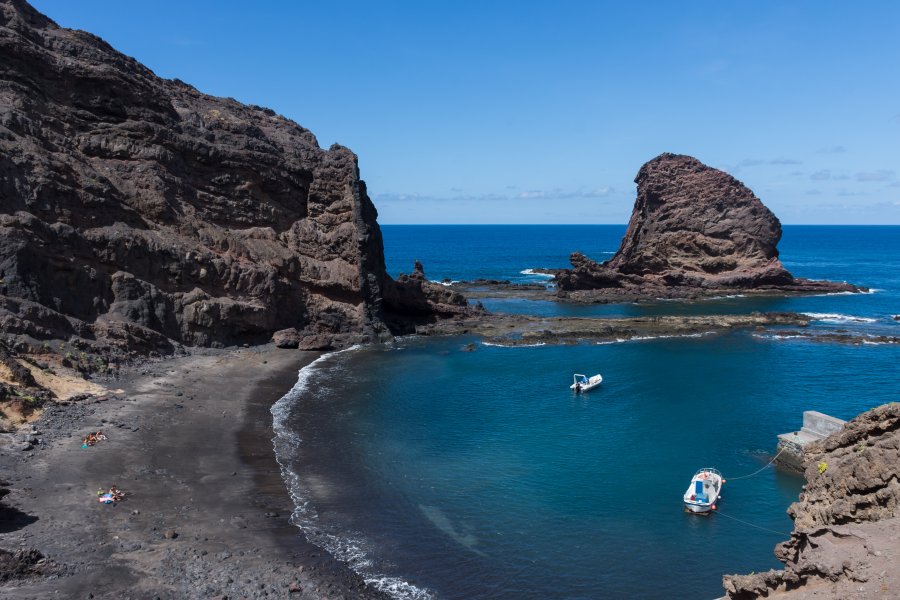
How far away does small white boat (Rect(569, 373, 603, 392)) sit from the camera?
49500 mm

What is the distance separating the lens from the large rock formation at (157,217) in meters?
47.0

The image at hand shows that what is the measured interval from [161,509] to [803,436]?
3182 centimetres

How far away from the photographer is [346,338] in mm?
63312

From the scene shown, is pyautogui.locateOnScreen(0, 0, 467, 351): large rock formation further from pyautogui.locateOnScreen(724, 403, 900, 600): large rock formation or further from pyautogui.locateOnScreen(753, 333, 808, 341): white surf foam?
pyautogui.locateOnScreen(724, 403, 900, 600): large rock formation

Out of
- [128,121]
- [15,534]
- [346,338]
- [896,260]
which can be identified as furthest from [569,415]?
[896,260]

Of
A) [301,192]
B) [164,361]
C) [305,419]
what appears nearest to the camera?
[305,419]

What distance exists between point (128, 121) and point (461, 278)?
3185 inches

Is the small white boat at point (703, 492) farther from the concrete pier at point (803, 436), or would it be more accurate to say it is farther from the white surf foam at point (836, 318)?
the white surf foam at point (836, 318)

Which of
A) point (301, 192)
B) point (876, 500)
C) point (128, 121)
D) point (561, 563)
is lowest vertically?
point (561, 563)

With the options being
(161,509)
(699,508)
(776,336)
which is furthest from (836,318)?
(161,509)

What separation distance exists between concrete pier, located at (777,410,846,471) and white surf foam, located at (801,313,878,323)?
164 ft

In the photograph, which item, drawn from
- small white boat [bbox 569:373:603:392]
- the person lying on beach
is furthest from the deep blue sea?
the person lying on beach

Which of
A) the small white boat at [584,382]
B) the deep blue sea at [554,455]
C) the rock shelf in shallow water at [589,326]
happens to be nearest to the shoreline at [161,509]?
the deep blue sea at [554,455]

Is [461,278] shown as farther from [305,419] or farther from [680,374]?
[305,419]
